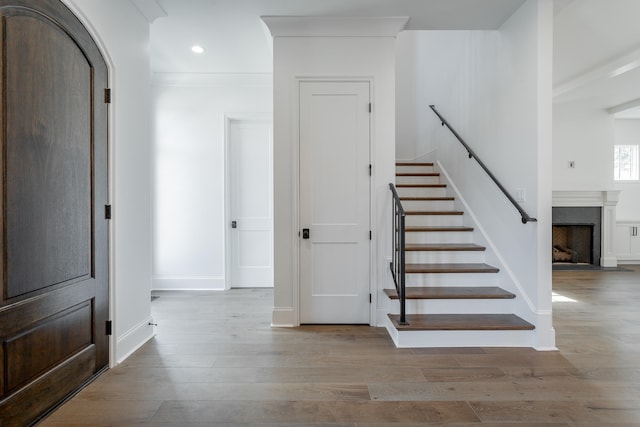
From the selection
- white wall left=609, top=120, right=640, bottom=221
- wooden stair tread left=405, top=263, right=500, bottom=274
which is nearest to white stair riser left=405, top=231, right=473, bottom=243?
wooden stair tread left=405, top=263, right=500, bottom=274

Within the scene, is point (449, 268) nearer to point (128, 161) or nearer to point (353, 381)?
point (353, 381)

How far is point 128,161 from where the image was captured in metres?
2.56

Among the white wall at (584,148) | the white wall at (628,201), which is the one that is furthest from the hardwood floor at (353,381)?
the white wall at (628,201)

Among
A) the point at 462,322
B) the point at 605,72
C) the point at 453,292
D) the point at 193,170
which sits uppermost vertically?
the point at 605,72

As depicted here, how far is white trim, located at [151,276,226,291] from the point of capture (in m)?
4.55

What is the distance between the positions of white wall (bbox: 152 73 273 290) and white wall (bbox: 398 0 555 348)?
95.5 inches

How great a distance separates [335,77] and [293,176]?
38.0 inches

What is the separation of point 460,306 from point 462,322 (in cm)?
23

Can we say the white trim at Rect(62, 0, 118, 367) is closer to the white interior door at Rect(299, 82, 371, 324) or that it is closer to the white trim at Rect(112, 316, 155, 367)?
the white trim at Rect(112, 316, 155, 367)

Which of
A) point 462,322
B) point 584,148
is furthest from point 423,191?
point 584,148

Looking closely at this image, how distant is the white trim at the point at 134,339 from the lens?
245cm

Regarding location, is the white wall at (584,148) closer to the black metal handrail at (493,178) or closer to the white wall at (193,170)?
the black metal handrail at (493,178)

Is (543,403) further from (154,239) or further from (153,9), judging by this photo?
(154,239)

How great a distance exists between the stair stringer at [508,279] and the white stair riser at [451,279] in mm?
110
